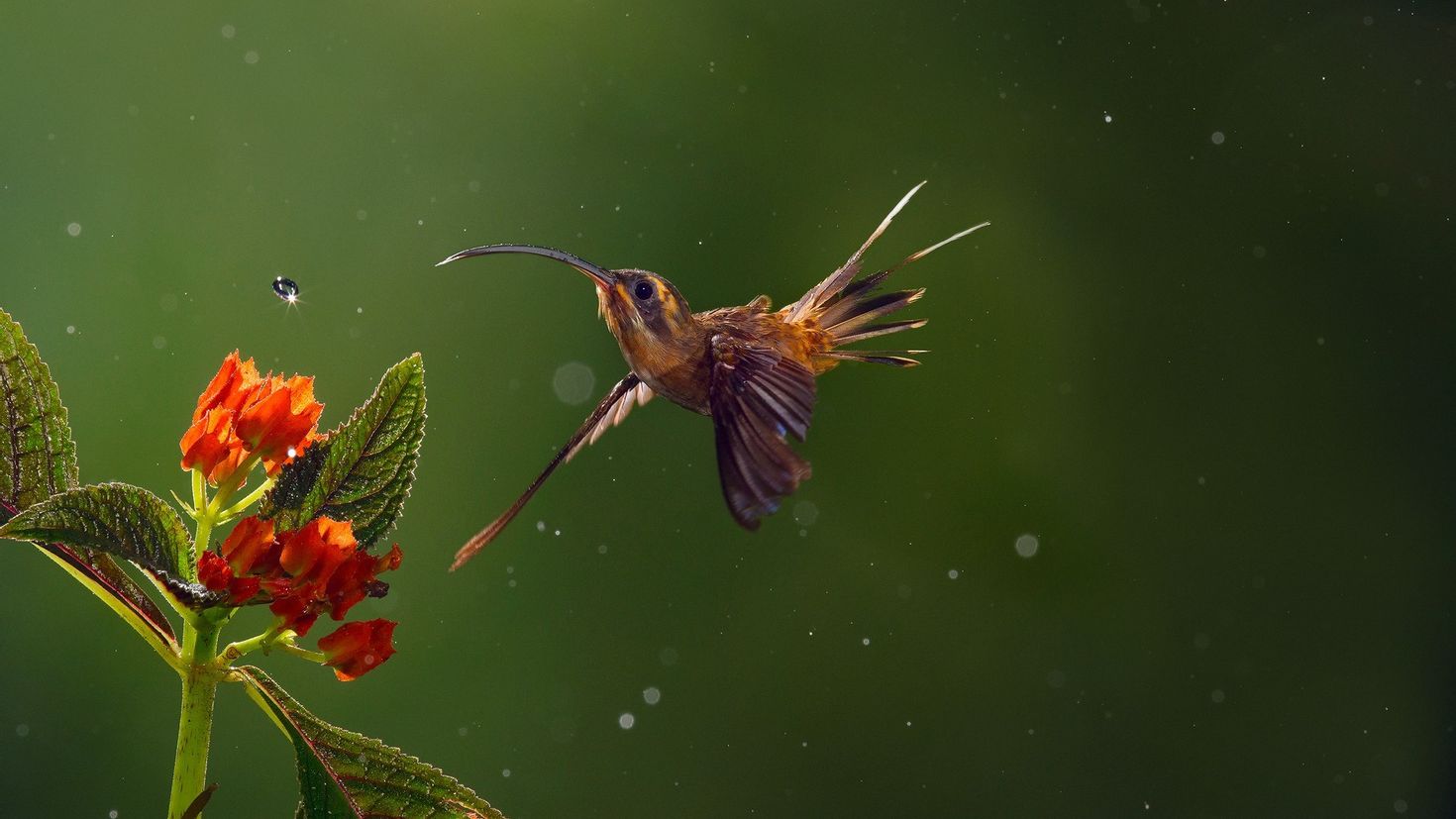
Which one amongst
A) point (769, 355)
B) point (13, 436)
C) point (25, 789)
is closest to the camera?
point (13, 436)

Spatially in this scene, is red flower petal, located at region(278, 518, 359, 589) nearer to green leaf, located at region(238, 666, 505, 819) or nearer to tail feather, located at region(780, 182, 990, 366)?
green leaf, located at region(238, 666, 505, 819)

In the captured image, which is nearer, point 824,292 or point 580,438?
point 580,438

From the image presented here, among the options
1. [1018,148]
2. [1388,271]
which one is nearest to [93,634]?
[1018,148]

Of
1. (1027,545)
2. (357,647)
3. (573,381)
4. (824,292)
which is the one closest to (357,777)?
(357,647)

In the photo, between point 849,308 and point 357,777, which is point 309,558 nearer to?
point 357,777

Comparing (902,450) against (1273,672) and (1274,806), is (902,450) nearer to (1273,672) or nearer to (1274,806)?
(1273,672)
